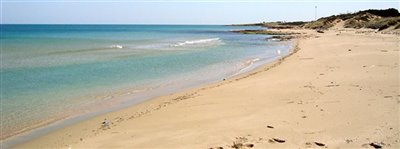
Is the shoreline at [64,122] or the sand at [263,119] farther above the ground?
the sand at [263,119]

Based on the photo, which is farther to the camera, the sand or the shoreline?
the shoreline

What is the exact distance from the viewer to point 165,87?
44.7 feet

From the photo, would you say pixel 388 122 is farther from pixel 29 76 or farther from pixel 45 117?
pixel 29 76

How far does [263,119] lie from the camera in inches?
269

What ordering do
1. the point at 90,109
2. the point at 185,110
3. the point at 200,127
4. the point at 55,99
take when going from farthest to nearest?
the point at 55,99
the point at 90,109
the point at 185,110
the point at 200,127

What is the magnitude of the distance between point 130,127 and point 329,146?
3.82 m

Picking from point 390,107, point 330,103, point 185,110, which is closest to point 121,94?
point 185,110

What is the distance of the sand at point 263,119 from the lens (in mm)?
5637

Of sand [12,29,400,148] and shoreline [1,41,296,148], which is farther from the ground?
sand [12,29,400,148]

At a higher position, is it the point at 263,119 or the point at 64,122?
the point at 263,119

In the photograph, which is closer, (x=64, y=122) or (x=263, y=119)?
(x=263, y=119)

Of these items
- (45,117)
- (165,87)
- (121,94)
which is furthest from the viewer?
(165,87)

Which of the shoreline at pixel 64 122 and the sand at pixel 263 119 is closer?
the sand at pixel 263 119

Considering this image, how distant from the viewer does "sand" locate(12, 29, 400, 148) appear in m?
5.64
